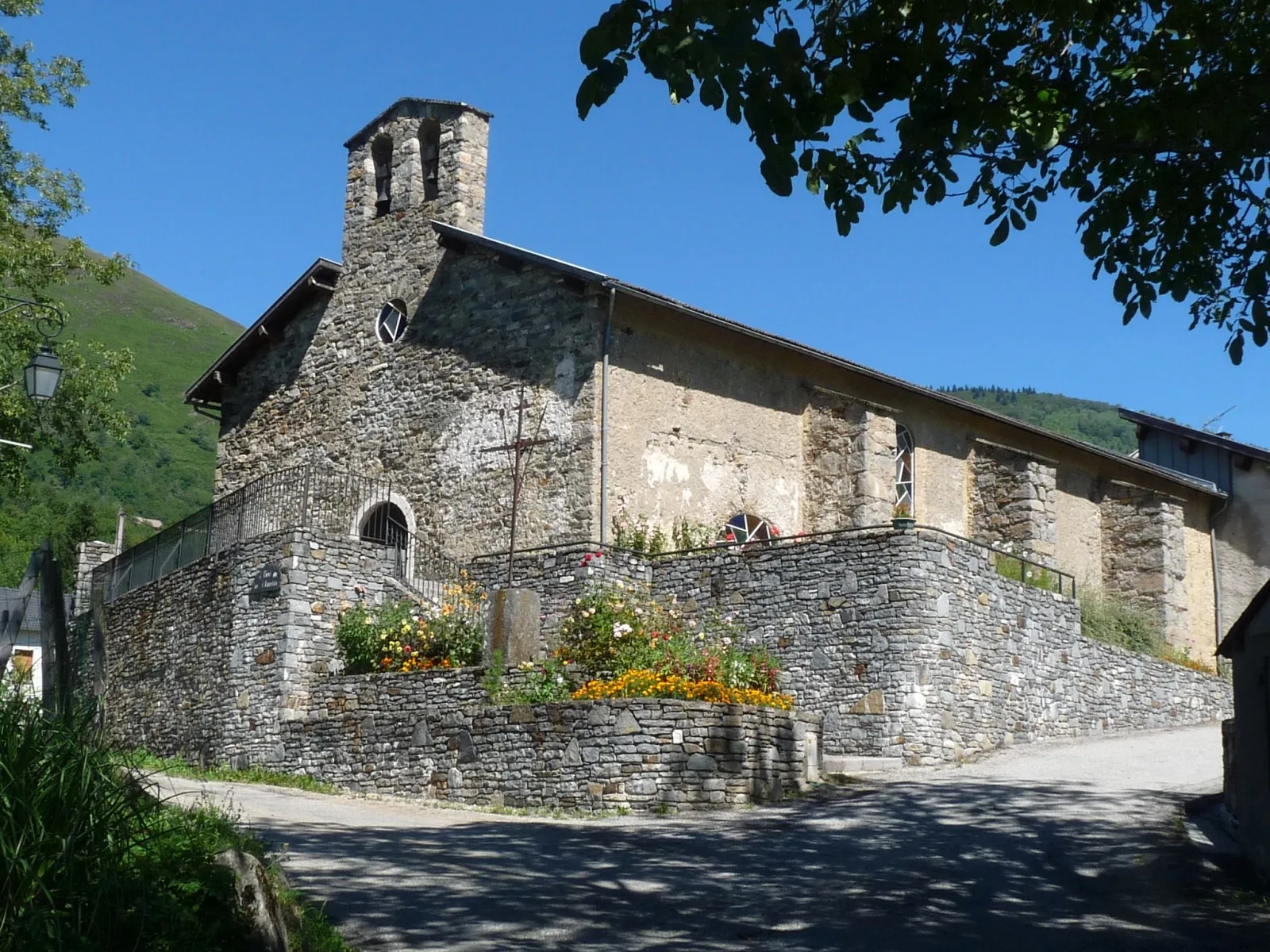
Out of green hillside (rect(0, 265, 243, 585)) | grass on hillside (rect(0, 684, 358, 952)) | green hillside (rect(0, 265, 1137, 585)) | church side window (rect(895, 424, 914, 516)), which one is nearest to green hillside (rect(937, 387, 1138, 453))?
green hillside (rect(0, 265, 1137, 585))

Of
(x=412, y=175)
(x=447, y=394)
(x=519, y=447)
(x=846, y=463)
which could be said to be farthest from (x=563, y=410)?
(x=412, y=175)

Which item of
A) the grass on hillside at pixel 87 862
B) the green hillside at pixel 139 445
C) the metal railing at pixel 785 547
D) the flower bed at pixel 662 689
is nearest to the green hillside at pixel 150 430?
the green hillside at pixel 139 445

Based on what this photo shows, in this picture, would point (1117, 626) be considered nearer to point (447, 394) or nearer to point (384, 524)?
point (447, 394)

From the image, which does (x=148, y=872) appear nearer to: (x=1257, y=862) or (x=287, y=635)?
(x=1257, y=862)

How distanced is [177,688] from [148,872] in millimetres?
14103

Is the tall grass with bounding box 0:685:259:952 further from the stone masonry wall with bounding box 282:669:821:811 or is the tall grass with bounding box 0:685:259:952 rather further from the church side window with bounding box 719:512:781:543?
the church side window with bounding box 719:512:781:543

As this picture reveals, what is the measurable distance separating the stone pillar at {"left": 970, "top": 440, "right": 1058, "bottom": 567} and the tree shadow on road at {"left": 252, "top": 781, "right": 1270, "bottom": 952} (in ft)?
33.7

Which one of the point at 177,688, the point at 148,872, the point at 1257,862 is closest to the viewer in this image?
the point at 148,872

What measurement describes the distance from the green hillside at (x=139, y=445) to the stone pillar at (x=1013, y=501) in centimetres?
1485

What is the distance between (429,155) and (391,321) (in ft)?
9.02

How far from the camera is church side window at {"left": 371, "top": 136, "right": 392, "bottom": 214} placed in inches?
926

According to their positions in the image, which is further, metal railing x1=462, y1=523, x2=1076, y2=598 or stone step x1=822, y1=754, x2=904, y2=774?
metal railing x1=462, y1=523, x2=1076, y2=598

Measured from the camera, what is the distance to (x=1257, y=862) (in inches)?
394

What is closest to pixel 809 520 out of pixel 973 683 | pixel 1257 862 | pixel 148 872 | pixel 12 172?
pixel 973 683
